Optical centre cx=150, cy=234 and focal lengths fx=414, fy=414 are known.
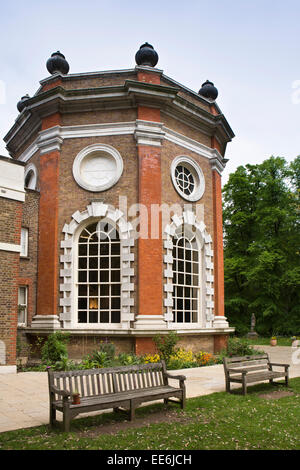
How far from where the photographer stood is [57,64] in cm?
1544

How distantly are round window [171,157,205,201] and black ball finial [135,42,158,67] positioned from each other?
12.0 feet

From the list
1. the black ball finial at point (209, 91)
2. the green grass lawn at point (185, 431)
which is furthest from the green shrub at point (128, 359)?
the black ball finial at point (209, 91)

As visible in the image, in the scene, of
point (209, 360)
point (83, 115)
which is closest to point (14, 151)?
point (83, 115)

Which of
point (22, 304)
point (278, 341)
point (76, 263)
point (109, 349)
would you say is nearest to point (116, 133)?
point (76, 263)

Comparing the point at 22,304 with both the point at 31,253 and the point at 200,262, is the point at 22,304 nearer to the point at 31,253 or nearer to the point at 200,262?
the point at 31,253

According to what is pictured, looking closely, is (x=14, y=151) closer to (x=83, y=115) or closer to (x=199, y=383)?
(x=83, y=115)

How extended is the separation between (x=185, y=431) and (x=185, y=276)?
30.3 ft

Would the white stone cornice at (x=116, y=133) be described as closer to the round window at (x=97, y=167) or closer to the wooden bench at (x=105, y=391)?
the round window at (x=97, y=167)

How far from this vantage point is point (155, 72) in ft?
48.3

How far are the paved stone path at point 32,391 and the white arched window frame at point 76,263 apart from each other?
8.37 feet

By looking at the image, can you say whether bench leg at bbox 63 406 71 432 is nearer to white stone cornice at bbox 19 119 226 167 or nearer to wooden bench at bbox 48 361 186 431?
wooden bench at bbox 48 361 186 431

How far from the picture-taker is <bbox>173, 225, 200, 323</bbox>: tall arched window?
14.6 meters

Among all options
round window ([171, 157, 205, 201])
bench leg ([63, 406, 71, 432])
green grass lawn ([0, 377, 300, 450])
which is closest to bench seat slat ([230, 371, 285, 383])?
green grass lawn ([0, 377, 300, 450])

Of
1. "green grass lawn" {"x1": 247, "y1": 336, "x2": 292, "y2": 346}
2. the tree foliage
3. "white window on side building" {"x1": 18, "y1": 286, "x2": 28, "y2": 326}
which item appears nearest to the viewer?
"white window on side building" {"x1": 18, "y1": 286, "x2": 28, "y2": 326}
